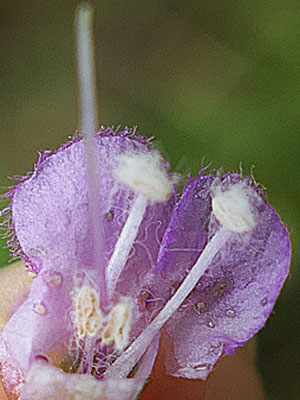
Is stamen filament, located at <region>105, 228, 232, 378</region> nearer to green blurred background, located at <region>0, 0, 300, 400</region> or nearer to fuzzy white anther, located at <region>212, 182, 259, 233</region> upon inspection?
fuzzy white anther, located at <region>212, 182, 259, 233</region>

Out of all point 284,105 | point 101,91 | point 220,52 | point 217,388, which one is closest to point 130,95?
point 101,91

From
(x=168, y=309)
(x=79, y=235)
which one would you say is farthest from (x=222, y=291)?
(x=79, y=235)

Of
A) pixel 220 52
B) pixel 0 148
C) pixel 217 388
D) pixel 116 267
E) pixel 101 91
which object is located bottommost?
pixel 217 388

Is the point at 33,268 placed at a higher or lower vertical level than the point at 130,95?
lower

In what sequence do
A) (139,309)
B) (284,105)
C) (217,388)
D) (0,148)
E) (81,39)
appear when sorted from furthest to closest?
(0,148)
(284,105)
(217,388)
(139,309)
(81,39)

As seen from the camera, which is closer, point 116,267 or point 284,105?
point 116,267

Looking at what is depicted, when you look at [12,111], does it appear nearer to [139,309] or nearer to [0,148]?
[0,148]
